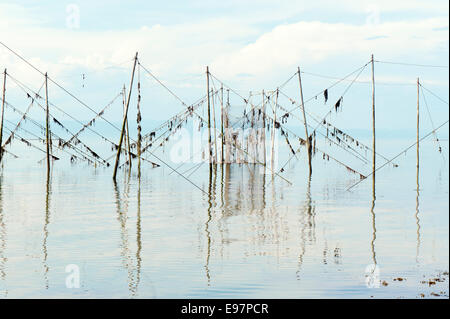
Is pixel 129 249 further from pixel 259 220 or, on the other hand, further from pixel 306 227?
pixel 259 220

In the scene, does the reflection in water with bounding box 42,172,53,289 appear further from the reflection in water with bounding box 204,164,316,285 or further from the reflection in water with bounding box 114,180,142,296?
the reflection in water with bounding box 204,164,316,285

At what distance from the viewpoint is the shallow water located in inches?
663

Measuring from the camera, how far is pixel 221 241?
23.7 meters

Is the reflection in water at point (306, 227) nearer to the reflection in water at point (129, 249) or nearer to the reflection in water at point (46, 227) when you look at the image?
the reflection in water at point (129, 249)

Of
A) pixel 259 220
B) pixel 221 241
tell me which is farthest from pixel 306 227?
pixel 221 241

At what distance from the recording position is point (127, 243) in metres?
23.0

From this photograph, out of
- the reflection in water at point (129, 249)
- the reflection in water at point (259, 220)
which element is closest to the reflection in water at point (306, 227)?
the reflection in water at point (259, 220)

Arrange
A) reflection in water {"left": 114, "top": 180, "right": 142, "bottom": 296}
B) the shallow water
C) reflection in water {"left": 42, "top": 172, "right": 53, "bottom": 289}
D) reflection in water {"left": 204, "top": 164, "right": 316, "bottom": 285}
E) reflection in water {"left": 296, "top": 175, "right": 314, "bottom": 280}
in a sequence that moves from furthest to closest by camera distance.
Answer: reflection in water {"left": 204, "top": 164, "right": 316, "bottom": 285}, reflection in water {"left": 296, "top": 175, "right": 314, "bottom": 280}, reflection in water {"left": 42, "top": 172, "right": 53, "bottom": 289}, reflection in water {"left": 114, "top": 180, "right": 142, "bottom": 296}, the shallow water

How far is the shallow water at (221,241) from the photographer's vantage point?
55.3 ft

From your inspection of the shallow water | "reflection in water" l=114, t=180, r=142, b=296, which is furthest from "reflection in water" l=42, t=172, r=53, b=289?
"reflection in water" l=114, t=180, r=142, b=296

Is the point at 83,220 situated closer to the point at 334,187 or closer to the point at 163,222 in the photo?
the point at 163,222
